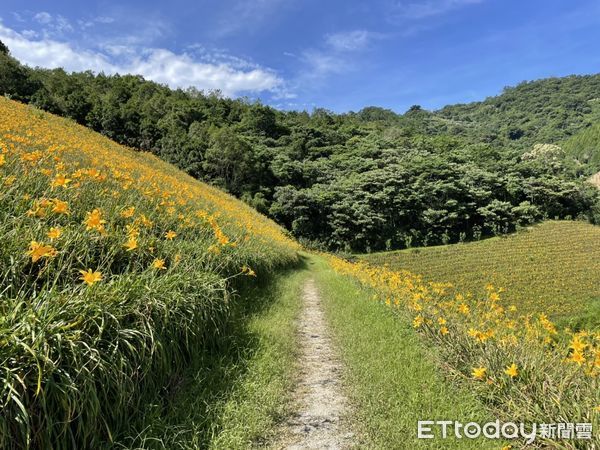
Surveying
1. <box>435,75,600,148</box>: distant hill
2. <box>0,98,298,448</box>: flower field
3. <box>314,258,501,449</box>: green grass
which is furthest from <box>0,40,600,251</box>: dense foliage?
<box>435,75,600,148</box>: distant hill

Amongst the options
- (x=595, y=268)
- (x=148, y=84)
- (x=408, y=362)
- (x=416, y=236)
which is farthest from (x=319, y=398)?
(x=148, y=84)

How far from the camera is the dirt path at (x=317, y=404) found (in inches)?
110

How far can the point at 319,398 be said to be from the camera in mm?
3490

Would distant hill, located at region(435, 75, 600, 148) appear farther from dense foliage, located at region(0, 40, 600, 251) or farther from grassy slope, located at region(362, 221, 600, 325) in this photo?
grassy slope, located at region(362, 221, 600, 325)

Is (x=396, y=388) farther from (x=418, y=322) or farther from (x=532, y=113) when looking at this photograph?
(x=532, y=113)

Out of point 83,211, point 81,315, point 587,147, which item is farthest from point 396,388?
point 587,147

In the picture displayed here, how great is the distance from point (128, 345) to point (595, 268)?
3591cm

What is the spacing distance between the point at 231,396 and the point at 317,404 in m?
0.82

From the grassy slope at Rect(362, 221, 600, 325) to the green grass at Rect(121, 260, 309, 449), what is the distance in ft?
59.1

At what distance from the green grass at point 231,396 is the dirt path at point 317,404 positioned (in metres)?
0.14

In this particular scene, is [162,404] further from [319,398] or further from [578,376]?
[578,376]

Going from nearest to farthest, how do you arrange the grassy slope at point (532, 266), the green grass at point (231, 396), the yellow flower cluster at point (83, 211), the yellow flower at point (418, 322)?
the green grass at point (231, 396)
the yellow flower cluster at point (83, 211)
the yellow flower at point (418, 322)
the grassy slope at point (532, 266)

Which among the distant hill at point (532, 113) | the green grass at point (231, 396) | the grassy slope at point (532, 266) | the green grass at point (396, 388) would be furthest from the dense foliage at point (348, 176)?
the distant hill at point (532, 113)

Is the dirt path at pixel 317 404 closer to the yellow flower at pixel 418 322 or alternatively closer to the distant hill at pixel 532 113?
the yellow flower at pixel 418 322
